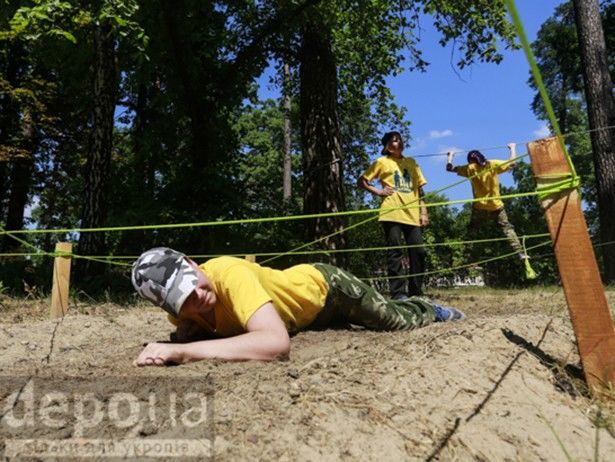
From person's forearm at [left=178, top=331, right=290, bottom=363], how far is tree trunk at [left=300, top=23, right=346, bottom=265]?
18.4 feet

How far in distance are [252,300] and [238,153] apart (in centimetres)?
784

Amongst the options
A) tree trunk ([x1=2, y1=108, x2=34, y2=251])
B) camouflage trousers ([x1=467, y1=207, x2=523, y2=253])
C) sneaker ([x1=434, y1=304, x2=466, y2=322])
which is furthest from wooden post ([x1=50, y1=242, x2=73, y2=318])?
tree trunk ([x1=2, y1=108, x2=34, y2=251])

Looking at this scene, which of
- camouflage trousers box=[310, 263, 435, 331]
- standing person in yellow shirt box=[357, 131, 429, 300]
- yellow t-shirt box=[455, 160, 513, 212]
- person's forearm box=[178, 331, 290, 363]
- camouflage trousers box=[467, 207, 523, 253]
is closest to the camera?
person's forearm box=[178, 331, 290, 363]

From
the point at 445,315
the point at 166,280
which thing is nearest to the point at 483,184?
the point at 445,315

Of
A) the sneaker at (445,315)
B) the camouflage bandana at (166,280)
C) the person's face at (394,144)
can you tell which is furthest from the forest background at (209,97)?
the camouflage bandana at (166,280)

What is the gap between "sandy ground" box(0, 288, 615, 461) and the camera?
163cm

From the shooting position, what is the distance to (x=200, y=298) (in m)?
2.41

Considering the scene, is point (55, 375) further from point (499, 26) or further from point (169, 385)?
point (499, 26)

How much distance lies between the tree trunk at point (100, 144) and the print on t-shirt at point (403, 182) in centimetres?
436

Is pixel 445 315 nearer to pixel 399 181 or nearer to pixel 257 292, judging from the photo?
pixel 399 181

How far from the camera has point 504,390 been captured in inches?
84.0

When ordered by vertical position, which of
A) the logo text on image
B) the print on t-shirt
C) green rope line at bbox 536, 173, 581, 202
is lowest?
the logo text on image

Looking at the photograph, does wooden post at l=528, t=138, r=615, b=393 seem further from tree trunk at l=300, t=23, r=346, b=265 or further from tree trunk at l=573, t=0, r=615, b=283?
tree trunk at l=573, t=0, r=615, b=283

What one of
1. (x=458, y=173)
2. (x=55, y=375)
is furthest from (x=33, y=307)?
(x=458, y=173)
